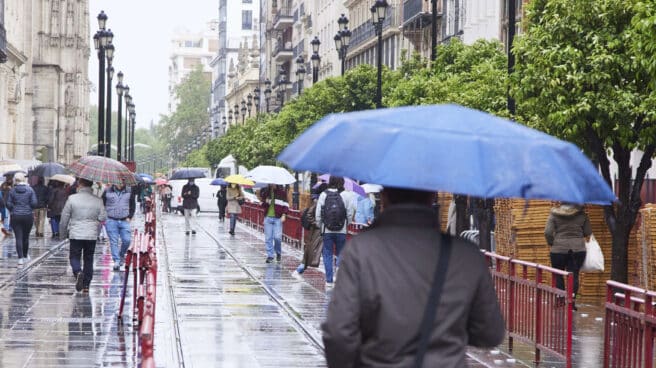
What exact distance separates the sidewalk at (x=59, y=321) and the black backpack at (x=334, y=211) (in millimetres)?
3317

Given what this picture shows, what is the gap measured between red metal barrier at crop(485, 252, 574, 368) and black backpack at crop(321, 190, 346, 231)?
698 cm

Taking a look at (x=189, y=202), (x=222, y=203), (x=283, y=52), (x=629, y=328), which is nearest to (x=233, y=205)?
(x=189, y=202)

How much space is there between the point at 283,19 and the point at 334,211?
92252 millimetres

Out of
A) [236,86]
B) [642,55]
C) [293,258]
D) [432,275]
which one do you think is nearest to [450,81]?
[293,258]

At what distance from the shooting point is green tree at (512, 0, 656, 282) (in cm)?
1880

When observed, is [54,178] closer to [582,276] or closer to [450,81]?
[450,81]

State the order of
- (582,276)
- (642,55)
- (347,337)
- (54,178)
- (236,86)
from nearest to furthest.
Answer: (347,337) → (642,55) → (582,276) → (54,178) → (236,86)

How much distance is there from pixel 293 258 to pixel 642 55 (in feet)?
57.1

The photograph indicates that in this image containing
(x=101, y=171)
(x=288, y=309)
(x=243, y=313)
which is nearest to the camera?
(x=243, y=313)

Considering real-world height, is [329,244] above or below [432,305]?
below

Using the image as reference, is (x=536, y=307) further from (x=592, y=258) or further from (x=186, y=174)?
(x=186, y=174)

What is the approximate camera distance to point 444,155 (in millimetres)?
5352

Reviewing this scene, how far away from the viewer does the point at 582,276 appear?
67.8 ft

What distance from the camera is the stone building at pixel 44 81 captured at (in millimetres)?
68812
